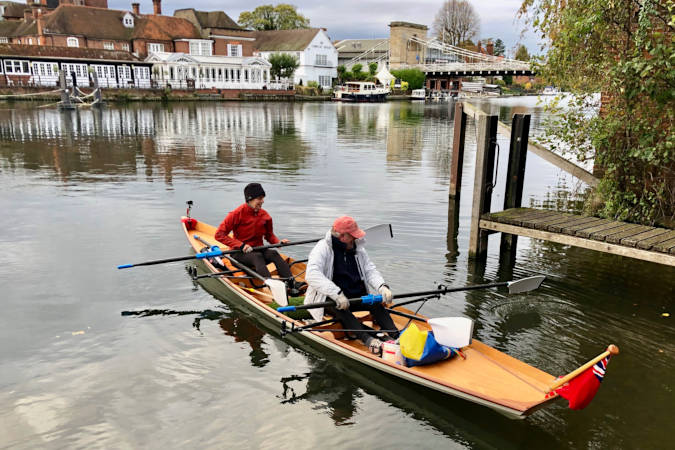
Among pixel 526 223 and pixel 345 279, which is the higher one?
pixel 526 223

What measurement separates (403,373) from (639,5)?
8.32 m

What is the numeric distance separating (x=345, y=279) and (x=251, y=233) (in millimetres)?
3008

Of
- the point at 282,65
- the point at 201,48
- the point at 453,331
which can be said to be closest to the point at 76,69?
the point at 201,48

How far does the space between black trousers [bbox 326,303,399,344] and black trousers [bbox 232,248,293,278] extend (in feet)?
7.42

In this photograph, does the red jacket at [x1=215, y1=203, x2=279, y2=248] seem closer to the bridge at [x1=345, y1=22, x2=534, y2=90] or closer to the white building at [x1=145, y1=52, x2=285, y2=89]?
the white building at [x1=145, y1=52, x2=285, y2=89]

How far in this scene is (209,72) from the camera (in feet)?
246

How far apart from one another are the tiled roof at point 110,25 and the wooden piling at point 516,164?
75775 mm

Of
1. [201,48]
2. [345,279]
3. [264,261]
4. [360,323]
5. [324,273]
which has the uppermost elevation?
[201,48]

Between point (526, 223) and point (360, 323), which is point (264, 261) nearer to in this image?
point (360, 323)

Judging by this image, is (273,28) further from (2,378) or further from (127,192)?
(2,378)

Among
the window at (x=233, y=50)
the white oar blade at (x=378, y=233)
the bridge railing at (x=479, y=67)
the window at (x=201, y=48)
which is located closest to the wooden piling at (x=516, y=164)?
the white oar blade at (x=378, y=233)

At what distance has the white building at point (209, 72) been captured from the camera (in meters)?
71.0

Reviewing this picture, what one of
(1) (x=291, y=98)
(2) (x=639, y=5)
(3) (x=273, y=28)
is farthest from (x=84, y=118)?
(3) (x=273, y=28)

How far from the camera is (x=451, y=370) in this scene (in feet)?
20.9
